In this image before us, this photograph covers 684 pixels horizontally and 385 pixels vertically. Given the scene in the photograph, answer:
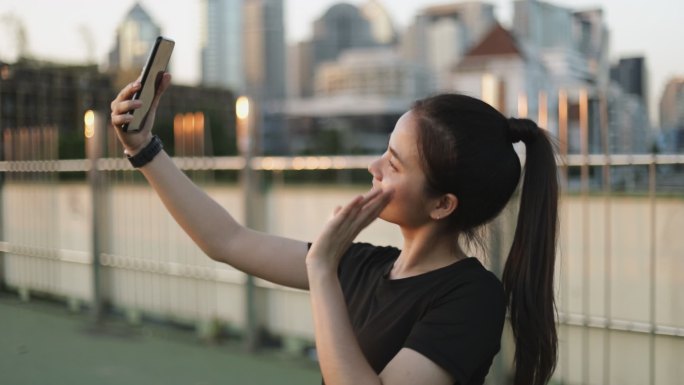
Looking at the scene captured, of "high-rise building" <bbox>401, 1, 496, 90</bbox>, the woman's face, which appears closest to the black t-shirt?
the woman's face

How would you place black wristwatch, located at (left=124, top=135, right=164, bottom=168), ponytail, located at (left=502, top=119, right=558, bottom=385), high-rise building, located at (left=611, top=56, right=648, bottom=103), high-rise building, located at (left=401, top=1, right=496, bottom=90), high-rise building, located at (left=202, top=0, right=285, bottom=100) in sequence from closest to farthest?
ponytail, located at (left=502, top=119, right=558, bottom=385)
black wristwatch, located at (left=124, top=135, right=164, bottom=168)
high-rise building, located at (left=611, top=56, right=648, bottom=103)
high-rise building, located at (left=202, top=0, right=285, bottom=100)
high-rise building, located at (left=401, top=1, right=496, bottom=90)

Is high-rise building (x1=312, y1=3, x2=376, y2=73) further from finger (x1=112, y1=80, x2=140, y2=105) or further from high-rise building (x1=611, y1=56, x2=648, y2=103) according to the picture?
finger (x1=112, y1=80, x2=140, y2=105)

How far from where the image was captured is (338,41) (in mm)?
112750

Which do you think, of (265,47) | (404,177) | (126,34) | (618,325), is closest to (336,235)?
(404,177)

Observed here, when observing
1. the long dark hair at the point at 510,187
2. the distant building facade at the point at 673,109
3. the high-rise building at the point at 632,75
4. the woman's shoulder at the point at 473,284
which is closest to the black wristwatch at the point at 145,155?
the long dark hair at the point at 510,187

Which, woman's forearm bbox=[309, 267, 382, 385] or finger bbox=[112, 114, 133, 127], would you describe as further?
finger bbox=[112, 114, 133, 127]

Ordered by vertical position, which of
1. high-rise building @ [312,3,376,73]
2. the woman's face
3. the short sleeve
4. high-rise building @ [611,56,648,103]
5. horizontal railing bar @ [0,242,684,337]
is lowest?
horizontal railing bar @ [0,242,684,337]

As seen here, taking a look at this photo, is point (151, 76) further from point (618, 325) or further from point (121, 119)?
point (618, 325)

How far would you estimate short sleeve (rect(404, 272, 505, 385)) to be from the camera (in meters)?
1.26

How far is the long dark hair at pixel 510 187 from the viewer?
1.41 m

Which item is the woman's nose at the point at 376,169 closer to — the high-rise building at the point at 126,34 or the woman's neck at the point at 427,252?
the woman's neck at the point at 427,252

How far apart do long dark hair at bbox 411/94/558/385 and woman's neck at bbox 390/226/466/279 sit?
32mm

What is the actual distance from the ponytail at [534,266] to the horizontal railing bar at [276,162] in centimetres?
135

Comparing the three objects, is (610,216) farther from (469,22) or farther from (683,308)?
(469,22)
